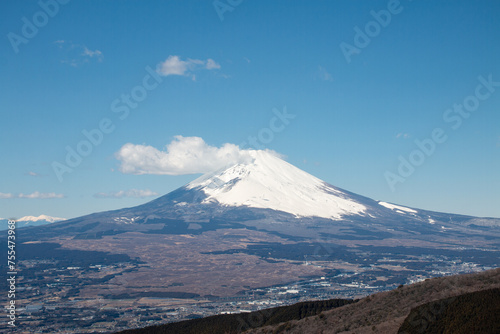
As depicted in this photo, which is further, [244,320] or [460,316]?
[244,320]

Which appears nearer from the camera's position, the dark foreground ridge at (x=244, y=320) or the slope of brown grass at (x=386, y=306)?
the slope of brown grass at (x=386, y=306)

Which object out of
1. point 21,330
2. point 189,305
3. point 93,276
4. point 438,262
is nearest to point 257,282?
point 189,305

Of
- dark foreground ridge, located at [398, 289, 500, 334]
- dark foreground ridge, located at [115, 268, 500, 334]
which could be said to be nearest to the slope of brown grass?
dark foreground ridge, located at [115, 268, 500, 334]

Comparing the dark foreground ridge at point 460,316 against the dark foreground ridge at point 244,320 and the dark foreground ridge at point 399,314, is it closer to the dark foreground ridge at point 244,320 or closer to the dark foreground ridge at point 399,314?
the dark foreground ridge at point 399,314

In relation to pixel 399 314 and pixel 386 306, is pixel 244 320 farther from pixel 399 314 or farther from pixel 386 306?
pixel 399 314

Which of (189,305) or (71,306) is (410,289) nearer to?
(189,305)

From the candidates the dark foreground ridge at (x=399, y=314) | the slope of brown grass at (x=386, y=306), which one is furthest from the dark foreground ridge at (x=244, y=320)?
the slope of brown grass at (x=386, y=306)

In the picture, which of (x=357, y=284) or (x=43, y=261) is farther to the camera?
(x=43, y=261)

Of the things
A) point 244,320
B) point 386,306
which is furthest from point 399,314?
point 244,320
